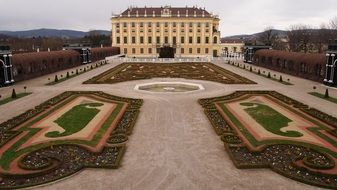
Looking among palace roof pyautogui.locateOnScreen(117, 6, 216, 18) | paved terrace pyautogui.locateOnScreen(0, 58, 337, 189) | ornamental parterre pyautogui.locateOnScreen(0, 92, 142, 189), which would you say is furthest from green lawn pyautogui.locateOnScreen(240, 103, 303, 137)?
palace roof pyautogui.locateOnScreen(117, 6, 216, 18)

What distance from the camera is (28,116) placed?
2552 cm

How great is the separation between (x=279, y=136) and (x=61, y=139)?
14.2 metres

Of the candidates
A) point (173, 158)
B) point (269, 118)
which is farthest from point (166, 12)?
point (173, 158)

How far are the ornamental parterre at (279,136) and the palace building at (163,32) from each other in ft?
282

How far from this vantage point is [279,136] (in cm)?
2070

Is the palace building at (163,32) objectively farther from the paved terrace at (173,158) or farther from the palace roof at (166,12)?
the paved terrace at (173,158)

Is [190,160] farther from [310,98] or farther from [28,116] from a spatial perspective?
[310,98]

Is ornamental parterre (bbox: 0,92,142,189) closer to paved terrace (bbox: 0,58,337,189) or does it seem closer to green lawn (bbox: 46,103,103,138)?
green lawn (bbox: 46,103,103,138)

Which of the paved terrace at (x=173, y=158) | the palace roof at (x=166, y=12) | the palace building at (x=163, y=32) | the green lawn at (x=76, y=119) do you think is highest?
the palace roof at (x=166, y=12)

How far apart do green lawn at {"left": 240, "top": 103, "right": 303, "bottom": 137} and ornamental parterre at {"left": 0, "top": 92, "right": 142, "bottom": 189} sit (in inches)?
386

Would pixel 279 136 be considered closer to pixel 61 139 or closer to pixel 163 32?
pixel 61 139

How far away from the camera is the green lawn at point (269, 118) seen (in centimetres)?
2155

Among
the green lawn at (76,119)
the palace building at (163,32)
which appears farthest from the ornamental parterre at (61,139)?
the palace building at (163,32)

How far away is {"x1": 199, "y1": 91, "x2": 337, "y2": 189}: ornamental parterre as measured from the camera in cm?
1577
